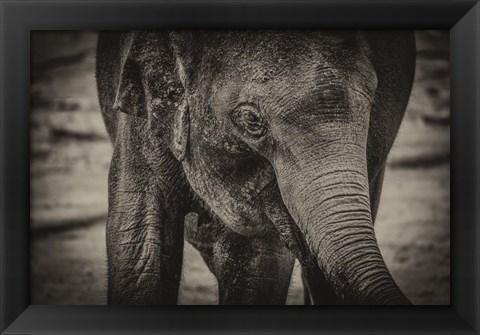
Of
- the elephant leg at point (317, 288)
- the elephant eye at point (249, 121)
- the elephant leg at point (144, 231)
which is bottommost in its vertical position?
the elephant leg at point (317, 288)

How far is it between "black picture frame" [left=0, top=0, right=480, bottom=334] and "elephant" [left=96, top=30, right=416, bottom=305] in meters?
0.05

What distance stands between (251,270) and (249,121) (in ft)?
1.56

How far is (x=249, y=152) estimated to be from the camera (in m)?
1.73

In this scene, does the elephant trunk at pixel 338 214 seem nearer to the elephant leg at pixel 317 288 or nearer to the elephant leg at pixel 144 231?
the elephant leg at pixel 317 288

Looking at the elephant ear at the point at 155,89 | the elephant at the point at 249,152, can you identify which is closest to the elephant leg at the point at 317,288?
the elephant at the point at 249,152

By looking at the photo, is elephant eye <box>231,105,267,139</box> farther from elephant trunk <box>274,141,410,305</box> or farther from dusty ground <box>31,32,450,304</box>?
dusty ground <box>31,32,450,304</box>

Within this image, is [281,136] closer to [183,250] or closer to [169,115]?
[169,115]

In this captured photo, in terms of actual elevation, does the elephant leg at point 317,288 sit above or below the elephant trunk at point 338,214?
below

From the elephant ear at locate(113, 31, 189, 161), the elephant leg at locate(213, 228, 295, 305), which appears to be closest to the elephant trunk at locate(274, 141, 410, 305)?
the elephant leg at locate(213, 228, 295, 305)
